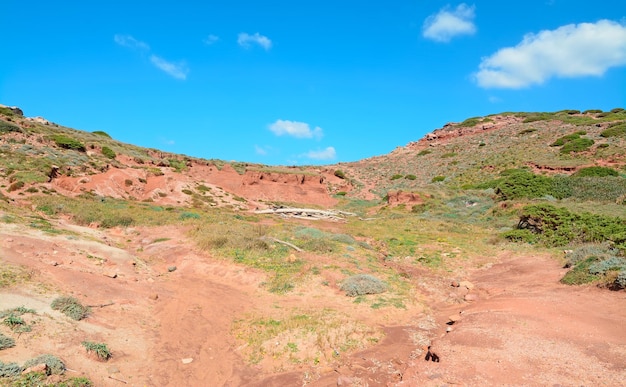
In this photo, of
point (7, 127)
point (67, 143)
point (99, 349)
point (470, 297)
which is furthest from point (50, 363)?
point (7, 127)

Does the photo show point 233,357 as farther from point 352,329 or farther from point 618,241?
point 618,241

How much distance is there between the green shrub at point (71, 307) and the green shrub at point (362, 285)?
7602 millimetres

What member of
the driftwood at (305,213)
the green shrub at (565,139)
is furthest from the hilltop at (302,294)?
the green shrub at (565,139)

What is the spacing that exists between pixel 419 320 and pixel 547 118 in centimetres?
6704

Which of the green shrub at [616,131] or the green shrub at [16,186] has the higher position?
the green shrub at [616,131]

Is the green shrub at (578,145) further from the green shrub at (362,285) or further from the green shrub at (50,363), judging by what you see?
the green shrub at (50,363)

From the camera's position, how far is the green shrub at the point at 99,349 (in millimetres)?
7656

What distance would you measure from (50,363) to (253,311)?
18.1 feet

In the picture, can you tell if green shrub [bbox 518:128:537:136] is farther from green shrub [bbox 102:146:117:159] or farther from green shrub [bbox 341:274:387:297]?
green shrub [bbox 102:146:117:159]

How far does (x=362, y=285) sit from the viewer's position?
42.1 feet

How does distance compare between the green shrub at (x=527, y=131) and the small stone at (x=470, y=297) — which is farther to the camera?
the green shrub at (x=527, y=131)

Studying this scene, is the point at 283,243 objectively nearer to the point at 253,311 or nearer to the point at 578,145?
the point at 253,311

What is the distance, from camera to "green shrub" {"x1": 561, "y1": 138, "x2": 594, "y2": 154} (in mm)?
44531

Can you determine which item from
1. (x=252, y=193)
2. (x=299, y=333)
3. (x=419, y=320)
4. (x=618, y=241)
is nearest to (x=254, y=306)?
(x=299, y=333)
